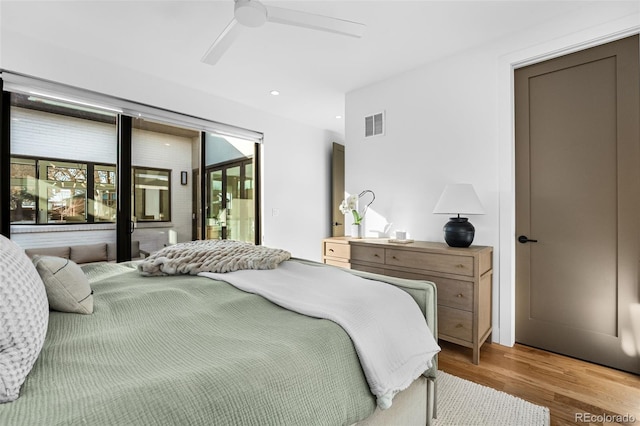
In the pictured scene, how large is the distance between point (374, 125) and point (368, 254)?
1478 mm

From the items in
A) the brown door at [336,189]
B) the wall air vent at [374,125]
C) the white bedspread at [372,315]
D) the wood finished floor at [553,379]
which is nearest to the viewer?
the white bedspread at [372,315]

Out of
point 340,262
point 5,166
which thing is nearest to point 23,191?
Result: point 5,166

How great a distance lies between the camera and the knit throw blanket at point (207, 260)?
5.63 feet

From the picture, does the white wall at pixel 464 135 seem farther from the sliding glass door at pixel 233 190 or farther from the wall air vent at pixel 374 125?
the sliding glass door at pixel 233 190

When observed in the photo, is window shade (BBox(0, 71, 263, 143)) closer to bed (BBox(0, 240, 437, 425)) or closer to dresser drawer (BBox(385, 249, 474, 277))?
bed (BBox(0, 240, 437, 425))

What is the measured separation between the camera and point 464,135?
8.94ft

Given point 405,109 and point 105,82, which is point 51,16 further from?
point 405,109

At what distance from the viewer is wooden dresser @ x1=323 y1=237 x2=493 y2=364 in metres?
2.20

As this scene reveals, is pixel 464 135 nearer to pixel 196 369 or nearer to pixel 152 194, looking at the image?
pixel 196 369

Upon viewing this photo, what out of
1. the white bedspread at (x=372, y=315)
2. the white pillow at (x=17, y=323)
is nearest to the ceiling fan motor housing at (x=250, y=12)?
the white bedspread at (x=372, y=315)

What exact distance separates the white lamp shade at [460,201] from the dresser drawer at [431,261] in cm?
36

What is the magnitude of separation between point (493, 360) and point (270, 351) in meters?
2.08

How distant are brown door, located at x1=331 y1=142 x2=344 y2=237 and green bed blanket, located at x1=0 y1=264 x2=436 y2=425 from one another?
13.0ft

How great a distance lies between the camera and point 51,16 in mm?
2227
